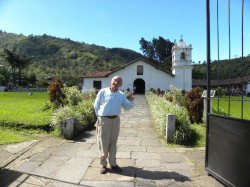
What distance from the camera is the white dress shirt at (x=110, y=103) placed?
3113mm

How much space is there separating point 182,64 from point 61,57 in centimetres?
6300

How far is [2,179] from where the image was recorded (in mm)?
2945

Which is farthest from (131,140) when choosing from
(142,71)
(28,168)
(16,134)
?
(142,71)

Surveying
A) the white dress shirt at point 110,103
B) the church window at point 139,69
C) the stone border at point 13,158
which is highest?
the church window at point 139,69

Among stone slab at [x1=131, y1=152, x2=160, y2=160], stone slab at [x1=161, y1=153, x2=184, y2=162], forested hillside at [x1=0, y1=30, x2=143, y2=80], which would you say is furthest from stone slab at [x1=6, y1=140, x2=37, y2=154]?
forested hillside at [x1=0, y1=30, x2=143, y2=80]

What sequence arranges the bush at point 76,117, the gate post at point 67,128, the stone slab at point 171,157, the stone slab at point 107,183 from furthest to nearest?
the bush at point 76,117 → the gate post at point 67,128 → the stone slab at point 171,157 → the stone slab at point 107,183

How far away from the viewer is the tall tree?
166 ft

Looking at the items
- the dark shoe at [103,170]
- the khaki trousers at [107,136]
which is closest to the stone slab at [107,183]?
the dark shoe at [103,170]

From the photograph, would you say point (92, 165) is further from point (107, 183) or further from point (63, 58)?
point (63, 58)

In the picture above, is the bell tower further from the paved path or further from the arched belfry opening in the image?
the paved path

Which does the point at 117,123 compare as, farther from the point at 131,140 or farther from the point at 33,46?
the point at 33,46

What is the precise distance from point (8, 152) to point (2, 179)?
1264 mm

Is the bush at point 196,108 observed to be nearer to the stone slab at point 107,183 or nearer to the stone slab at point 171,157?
the stone slab at point 171,157

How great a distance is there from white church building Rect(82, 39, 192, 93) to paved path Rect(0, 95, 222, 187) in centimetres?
2204
